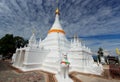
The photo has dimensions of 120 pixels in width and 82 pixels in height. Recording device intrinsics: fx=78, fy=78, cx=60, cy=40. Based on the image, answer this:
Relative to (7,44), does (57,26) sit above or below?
above

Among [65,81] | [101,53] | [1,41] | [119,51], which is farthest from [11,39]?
[101,53]

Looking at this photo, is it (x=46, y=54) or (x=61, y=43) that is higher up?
(x=61, y=43)

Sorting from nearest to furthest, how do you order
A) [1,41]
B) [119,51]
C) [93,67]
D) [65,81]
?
[65,81]
[93,67]
[119,51]
[1,41]

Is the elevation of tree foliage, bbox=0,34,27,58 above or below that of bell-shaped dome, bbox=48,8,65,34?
below

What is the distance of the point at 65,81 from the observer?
634 cm

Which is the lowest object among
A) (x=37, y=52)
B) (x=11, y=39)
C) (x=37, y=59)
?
(x=37, y=59)

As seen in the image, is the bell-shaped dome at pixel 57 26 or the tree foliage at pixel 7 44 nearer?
the bell-shaped dome at pixel 57 26

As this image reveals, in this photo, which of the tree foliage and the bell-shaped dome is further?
the tree foliage

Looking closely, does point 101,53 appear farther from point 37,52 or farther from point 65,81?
point 65,81

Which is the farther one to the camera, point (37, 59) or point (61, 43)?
point (61, 43)

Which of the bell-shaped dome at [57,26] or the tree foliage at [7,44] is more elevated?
the bell-shaped dome at [57,26]

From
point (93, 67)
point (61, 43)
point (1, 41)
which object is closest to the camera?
point (93, 67)

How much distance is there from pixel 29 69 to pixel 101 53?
2870 centimetres

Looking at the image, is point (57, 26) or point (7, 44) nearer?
point (57, 26)
